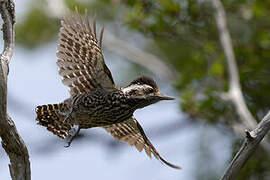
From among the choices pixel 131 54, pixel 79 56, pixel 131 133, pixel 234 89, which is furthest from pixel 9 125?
pixel 131 54

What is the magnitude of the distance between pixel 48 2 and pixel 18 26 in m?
1.05

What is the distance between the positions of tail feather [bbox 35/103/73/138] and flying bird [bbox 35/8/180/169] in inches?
4.0

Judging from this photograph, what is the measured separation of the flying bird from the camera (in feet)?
16.4

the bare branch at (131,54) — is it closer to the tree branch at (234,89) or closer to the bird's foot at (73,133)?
the tree branch at (234,89)

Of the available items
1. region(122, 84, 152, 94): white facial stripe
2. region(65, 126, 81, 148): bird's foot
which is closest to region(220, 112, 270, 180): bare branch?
region(122, 84, 152, 94): white facial stripe

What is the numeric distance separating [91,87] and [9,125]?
1.51m

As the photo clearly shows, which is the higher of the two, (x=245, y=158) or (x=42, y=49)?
(x=245, y=158)

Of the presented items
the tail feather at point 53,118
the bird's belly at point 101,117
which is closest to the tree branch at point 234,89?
the bird's belly at point 101,117

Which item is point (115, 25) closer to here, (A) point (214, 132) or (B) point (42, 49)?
(B) point (42, 49)

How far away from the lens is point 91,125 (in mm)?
5137

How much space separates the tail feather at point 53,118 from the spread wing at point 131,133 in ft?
1.62

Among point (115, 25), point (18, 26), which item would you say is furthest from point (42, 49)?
point (115, 25)

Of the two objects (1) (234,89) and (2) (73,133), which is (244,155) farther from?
(1) (234,89)

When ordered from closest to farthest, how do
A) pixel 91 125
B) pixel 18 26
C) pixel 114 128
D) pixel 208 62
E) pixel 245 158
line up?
pixel 245 158
pixel 91 125
pixel 114 128
pixel 208 62
pixel 18 26
